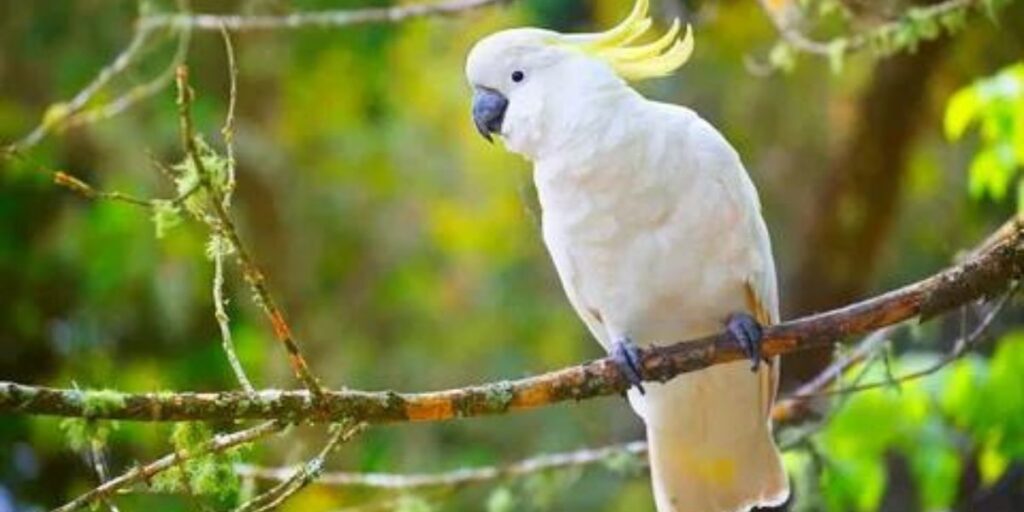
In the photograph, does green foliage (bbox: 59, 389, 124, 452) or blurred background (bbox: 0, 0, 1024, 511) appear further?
blurred background (bbox: 0, 0, 1024, 511)

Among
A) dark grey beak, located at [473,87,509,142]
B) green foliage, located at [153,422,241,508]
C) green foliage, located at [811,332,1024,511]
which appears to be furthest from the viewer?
green foliage, located at [811,332,1024,511]

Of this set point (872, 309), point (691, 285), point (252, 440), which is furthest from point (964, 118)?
point (252, 440)

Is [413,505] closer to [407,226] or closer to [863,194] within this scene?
[863,194]

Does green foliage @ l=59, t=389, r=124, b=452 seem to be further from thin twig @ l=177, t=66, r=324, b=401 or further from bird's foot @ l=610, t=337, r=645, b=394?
bird's foot @ l=610, t=337, r=645, b=394

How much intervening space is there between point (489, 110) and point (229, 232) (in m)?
0.67

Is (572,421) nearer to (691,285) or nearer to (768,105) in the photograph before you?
(768,105)

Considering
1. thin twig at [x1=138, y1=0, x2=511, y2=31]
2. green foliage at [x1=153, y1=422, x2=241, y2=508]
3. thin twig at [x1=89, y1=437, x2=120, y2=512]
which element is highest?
thin twig at [x1=138, y1=0, x2=511, y2=31]

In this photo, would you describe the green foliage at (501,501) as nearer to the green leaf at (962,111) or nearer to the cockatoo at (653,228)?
the cockatoo at (653,228)

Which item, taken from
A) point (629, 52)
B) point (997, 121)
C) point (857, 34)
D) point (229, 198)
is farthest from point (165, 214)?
point (857, 34)

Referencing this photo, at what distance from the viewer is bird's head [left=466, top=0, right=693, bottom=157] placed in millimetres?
2055

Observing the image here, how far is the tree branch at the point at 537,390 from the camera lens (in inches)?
59.8

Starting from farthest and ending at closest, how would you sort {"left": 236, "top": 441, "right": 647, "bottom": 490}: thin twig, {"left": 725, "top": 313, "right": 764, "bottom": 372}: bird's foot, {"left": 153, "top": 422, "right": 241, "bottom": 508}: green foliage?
1. {"left": 236, "top": 441, "right": 647, "bottom": 490}: thin twig
2. {"left": 725, "top": 313, "right": 764, "bottom": 372}: bird's foot
3. {"left": 153, "top": 422, "right": 241, "bottom": 508}: green foliage

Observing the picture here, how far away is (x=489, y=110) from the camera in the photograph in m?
2.12

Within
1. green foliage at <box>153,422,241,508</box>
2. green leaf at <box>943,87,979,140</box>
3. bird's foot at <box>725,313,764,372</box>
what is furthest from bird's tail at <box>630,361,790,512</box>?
green foliage at <box>153,422,241,508</box>
